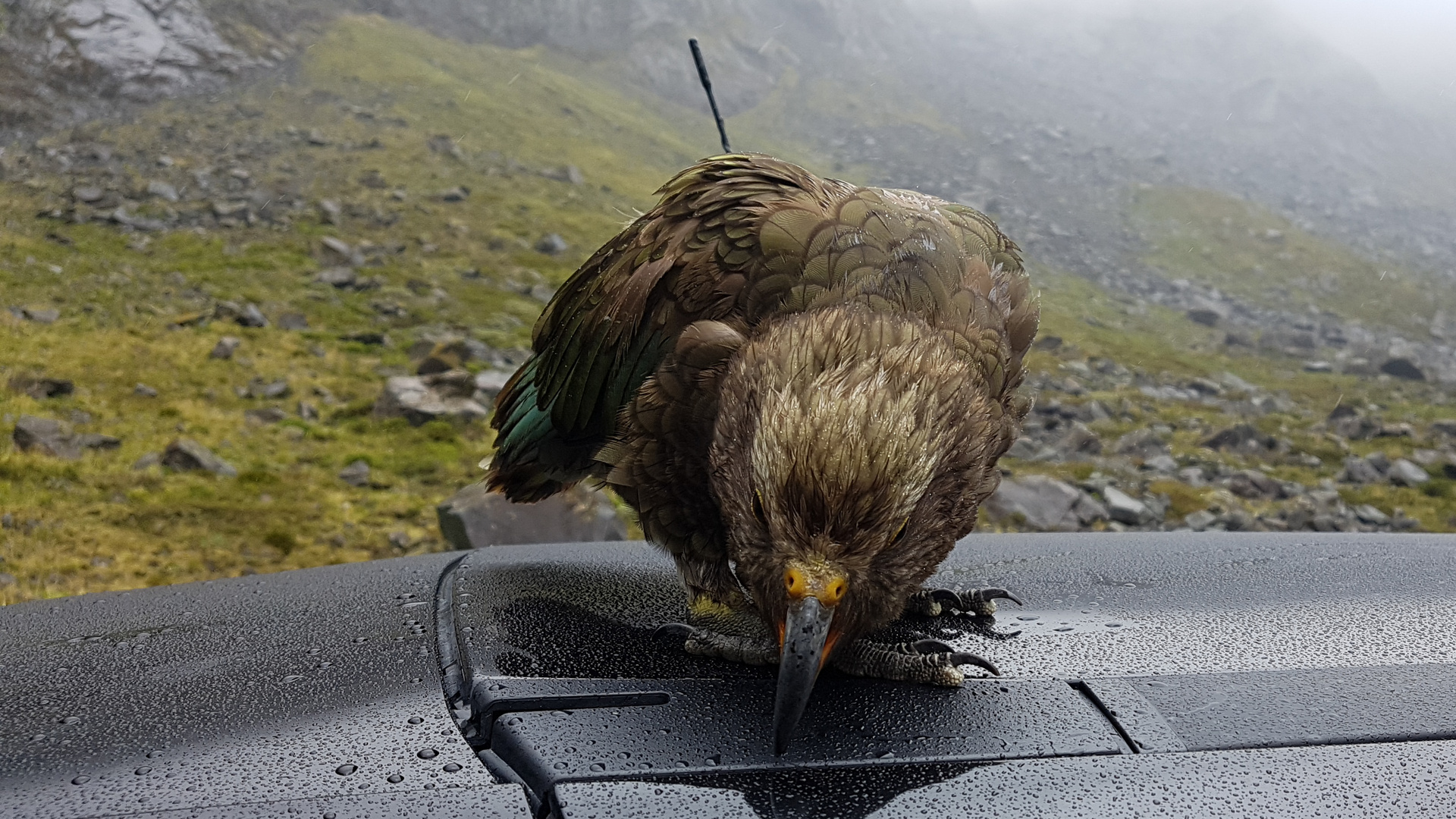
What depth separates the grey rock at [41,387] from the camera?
342 inches

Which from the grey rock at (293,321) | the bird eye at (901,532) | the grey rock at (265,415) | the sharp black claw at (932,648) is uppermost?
the bird eye at (901,532)

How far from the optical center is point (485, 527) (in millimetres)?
5695

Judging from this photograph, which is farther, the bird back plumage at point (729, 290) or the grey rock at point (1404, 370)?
the grey rock at point (1404, 370)

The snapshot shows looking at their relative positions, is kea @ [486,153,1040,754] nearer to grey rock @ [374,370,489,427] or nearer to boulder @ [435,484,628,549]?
boulder @ [435,484,628,549]

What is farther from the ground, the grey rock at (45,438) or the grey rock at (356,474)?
the grey rock at (356,474)

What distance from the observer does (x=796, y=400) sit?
6.46 ft

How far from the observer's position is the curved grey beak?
1.65 metres

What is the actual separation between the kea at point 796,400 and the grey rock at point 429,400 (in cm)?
672

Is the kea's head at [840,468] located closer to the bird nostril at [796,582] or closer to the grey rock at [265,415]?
the bird nostril at [796,582]

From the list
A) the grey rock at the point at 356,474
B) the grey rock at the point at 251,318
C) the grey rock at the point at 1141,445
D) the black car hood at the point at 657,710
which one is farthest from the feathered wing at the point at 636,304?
the grey rock at the point at 251,318

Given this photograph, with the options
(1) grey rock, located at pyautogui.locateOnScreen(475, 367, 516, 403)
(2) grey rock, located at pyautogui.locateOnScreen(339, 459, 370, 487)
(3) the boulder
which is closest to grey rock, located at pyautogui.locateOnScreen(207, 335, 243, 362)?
(1) grey rock, located at pyautogui.locateOnScreen(475, 367, 516, 403)

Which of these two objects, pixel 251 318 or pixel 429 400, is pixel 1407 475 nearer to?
pixel 429 400

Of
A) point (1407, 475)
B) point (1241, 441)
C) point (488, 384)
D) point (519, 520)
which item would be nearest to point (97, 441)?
point (488, 384)

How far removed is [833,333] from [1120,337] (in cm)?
2173
